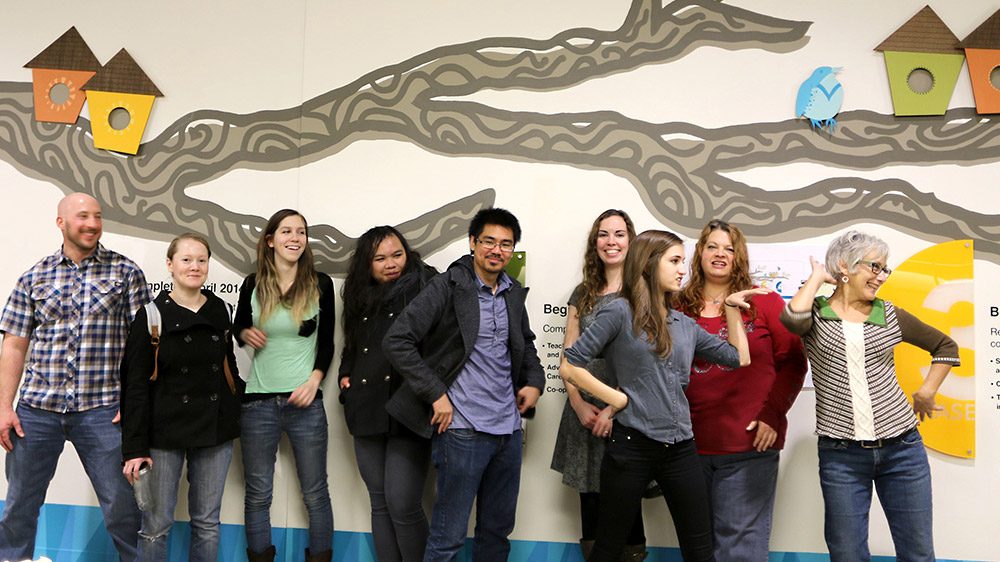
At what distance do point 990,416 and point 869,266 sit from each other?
1.33 metres

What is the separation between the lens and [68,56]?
4.23 metres

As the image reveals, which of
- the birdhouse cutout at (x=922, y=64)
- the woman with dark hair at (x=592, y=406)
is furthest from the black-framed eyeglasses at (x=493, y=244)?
→ the birdhouse cutout at (x=922, y=64)

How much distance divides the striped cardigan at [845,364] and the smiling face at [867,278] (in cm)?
Answer: 9

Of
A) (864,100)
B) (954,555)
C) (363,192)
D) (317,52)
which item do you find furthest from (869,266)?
(317,52)

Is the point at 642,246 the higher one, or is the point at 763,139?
the point at 763,139

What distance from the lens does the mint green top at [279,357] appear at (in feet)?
12.0

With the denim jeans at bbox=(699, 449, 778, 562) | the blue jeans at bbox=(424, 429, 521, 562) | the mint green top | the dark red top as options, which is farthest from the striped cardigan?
the mint green top

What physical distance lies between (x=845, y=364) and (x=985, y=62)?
1855mm

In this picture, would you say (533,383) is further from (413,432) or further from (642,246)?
(642,246)

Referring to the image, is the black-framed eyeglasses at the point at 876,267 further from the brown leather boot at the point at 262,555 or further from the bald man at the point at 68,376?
the bald man at the point at 68,376

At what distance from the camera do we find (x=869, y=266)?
2896 mm

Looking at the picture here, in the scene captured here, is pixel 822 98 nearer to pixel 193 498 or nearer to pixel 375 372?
pixel 375 372

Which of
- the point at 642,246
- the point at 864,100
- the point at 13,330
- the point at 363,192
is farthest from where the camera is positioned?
the point at 363,192

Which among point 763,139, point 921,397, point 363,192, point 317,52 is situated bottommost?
point 921,397
